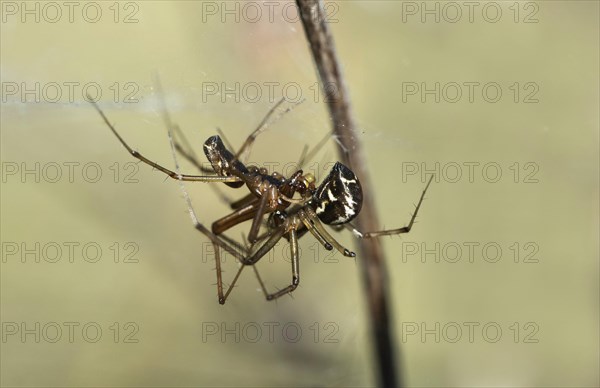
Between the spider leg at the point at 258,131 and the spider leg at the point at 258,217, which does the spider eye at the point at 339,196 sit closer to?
the spider leg at the point at 258,217

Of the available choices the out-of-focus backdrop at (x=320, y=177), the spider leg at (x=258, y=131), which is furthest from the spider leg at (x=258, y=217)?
the out-of-focus backdrop at (x=320, y=177)

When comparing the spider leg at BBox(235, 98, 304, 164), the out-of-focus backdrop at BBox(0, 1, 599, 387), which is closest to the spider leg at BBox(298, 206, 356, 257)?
the spider leg at BBox(235, 98, 304, 164)

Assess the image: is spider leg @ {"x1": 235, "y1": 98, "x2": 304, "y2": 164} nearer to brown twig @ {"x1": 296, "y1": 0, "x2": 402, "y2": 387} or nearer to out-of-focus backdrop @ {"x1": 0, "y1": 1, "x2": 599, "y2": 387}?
out-of-focus backdrop @ {"x1": 0, "y1": 1, "x2": 599, "y2": 387}

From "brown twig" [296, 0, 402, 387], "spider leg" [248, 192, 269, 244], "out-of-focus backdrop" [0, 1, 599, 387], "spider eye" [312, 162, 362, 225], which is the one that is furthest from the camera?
"out-of-focus backdrop" [0, 1, 599, 387]

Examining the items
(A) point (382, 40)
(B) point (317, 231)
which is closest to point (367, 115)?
(A) point (382, 40)

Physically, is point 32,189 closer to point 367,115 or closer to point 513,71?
point 367,115

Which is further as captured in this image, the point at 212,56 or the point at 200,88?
the point at 212,56

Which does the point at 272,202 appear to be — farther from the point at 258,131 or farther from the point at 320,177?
the point at 320,177
